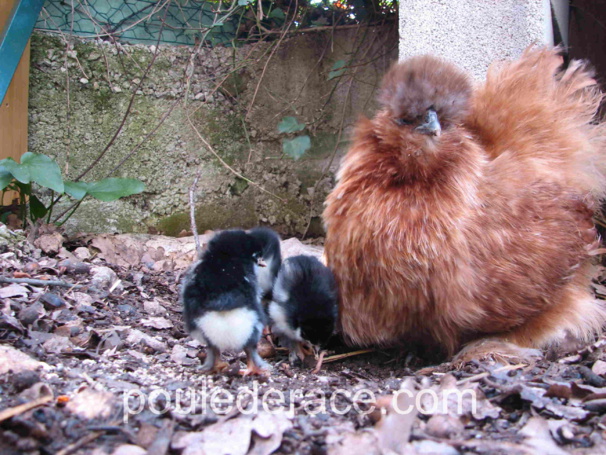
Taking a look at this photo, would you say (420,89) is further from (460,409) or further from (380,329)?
(460,409)

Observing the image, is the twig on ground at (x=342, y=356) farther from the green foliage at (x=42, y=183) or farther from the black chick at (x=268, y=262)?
the green foliage at (x=42, y=183)

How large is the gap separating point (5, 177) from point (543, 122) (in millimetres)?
3153

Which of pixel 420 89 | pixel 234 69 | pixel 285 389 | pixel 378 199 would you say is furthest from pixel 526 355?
pixel 234 69

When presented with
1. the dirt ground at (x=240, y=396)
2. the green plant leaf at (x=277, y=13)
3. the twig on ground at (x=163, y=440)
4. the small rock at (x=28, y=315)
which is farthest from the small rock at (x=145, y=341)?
the green plant leaf at (x=277, y=13)

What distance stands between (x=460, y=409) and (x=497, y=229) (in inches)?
37.6

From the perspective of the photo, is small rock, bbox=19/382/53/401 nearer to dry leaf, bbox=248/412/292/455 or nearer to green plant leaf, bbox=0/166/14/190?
dry leaf, bbox=248/412/292/455

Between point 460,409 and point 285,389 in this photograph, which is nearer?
point 460,409

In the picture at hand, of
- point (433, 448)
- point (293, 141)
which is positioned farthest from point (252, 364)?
point (293, 141)

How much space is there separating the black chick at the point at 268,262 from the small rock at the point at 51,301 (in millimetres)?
978

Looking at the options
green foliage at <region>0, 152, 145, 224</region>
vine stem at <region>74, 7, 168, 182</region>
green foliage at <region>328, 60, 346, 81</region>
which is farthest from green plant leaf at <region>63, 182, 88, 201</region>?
green foliage at <region>328, 60, 346, 81</region>

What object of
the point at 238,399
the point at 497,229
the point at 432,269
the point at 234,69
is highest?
the point at 234,69

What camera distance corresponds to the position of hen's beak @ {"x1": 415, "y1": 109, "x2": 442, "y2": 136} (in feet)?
7.26

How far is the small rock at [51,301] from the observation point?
2.55 meters

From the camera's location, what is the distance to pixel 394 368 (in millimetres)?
2559
